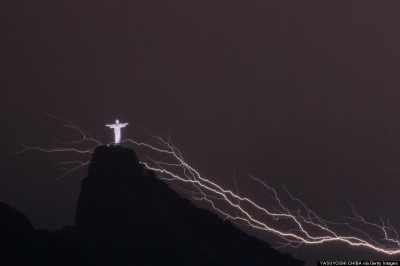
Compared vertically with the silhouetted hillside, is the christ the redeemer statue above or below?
above

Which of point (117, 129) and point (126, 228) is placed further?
point (126, 228)

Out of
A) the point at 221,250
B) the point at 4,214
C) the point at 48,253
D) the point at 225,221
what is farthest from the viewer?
the point at 225,221

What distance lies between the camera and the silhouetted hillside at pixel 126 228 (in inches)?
1505

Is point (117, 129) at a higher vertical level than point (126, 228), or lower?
higher

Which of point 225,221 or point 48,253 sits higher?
point 225,221

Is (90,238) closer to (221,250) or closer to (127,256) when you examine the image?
(127,256)

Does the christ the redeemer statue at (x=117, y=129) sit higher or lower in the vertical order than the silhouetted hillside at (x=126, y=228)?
higher

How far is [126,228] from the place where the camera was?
39.9 m

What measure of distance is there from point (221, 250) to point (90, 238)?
21.8 feet

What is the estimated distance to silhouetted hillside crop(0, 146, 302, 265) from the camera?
38.2m

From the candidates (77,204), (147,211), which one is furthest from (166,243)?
(77,204)

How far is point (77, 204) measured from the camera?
137ft

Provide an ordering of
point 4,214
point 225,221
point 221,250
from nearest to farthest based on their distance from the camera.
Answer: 1. point 4,214
2. point 221,250
3. point 225,221

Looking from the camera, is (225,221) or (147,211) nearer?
(147,211)
